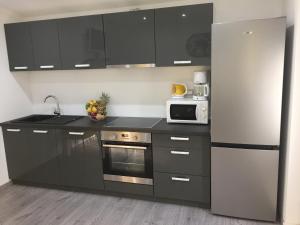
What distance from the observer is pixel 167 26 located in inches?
110

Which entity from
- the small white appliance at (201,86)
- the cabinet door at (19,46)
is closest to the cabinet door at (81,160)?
the cabinet door at (19,46)

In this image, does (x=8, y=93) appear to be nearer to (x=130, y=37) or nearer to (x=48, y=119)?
(x=48, y=119)

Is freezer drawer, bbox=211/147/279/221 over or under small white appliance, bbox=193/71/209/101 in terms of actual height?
under

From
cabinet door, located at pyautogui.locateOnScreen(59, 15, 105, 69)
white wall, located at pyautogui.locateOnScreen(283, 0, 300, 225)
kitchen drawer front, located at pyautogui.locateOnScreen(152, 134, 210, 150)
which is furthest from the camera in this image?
cabinet door, located at pyautogui.locateOnScreen(59, 15, 105, 69)

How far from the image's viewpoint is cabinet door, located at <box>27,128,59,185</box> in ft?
10.6

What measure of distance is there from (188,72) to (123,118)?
1.03 metres

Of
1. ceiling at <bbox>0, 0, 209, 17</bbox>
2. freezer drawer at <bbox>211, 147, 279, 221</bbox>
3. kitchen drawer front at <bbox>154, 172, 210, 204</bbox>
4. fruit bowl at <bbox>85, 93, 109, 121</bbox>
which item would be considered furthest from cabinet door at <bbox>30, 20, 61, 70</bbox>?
freezer drawer at <bbox>211, 147, 279, 221</bbox>

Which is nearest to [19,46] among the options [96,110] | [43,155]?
[96,110]

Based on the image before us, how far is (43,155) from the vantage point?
330 centimetres

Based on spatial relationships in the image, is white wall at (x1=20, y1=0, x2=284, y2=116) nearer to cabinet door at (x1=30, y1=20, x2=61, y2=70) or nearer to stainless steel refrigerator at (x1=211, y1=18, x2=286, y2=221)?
cabinet door at (x1=30, y1=20, x2=61, y2=70)

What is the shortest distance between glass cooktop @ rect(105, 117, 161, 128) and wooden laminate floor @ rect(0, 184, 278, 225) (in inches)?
35.4

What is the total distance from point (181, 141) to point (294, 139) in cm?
104

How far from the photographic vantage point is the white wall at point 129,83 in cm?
285

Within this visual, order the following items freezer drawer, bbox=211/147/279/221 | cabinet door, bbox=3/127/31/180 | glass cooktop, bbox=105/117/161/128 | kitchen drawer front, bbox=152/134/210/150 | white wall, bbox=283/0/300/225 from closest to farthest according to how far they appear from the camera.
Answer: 1. white wall, bbox=283/0/300/225
2. freezer drawer, bbox=211/147/279/221
3. kitchen drawer front, bbox=152/134/210/150
4. glass cooktop, bbox=105/117/161/128
5. cabinet door, bbox=3/127/31/180
